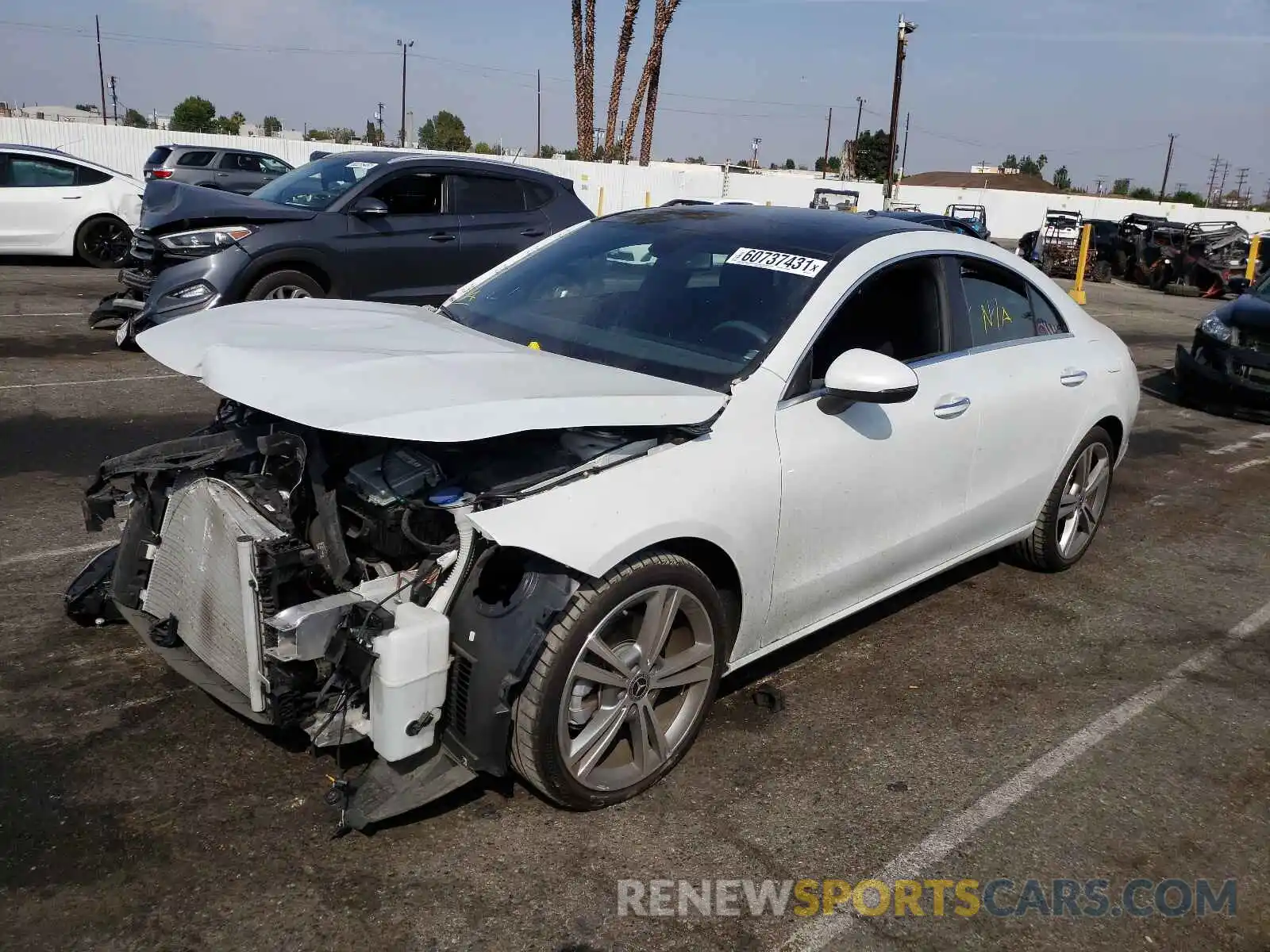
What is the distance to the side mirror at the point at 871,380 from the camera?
3.30m

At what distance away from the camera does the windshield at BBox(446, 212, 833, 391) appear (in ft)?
11.7

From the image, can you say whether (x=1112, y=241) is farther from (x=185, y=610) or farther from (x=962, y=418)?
(x=185, y=610)

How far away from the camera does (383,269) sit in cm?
914

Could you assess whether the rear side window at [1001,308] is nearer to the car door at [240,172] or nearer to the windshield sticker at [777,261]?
the windshield sticker at [777,261]

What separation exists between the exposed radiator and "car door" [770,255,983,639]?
5.31ft

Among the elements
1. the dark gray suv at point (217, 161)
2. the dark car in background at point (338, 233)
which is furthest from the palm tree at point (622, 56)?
the dark car in background at point (338, 233)

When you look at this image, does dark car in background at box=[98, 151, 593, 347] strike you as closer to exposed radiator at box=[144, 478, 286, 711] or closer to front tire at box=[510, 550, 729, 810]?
exposed radiator at box=[144, 478, 286, 711]

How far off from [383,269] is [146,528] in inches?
240

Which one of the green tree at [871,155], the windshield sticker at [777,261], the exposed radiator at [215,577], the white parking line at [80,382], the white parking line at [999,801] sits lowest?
the white parking line at [999,801]

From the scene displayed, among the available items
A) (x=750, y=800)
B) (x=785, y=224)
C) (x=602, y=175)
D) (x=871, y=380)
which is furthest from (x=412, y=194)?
(x=602, y=175)

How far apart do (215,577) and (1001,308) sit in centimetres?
343

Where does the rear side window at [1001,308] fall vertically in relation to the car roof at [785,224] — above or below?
below

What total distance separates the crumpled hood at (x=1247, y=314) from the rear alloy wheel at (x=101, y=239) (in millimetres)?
13681

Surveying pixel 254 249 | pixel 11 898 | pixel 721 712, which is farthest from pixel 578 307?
pixel 254 249
